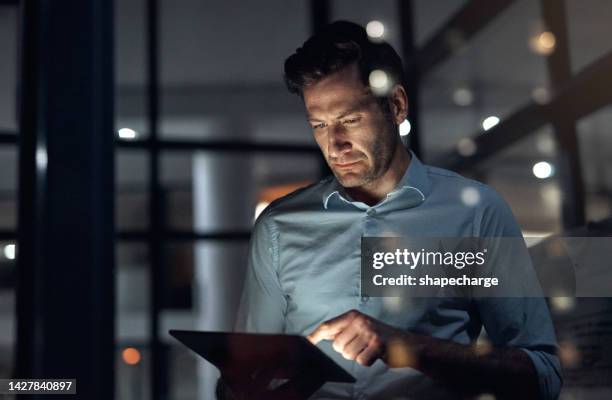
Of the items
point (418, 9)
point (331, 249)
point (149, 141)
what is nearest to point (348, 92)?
point (331, 249)

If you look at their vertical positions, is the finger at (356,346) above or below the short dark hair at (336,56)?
below

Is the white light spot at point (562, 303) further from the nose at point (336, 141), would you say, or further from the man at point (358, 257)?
the nose at point (336, 141)

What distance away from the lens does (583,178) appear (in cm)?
209

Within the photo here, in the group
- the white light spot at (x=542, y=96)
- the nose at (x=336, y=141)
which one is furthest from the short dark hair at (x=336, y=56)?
the white light spot at (x=542, y=96)

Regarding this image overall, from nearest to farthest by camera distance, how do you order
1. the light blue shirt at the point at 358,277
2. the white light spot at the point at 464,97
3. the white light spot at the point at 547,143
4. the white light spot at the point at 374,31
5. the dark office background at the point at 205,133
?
the dark office background at the point at 205,133
the light blue shirt at the point at 358,277
the white light spot at the point at 374,31
the white light spot at the point at 547,143
the white light spot at the point at 464,97

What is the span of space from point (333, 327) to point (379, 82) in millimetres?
625

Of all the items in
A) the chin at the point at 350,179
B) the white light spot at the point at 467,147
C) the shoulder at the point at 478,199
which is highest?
the white light spot at the point at 467,147

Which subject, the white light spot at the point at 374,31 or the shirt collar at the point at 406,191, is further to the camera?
the white light spot at the point at 374,31

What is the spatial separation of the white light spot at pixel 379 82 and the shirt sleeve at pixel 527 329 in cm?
42

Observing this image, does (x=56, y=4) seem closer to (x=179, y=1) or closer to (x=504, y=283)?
(x=504, y=283)

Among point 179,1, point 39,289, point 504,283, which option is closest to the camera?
point 39,289

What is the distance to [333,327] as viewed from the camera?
1.31 metres

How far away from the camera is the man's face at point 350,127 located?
5.22 feet

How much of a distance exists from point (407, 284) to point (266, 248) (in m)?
0.33
